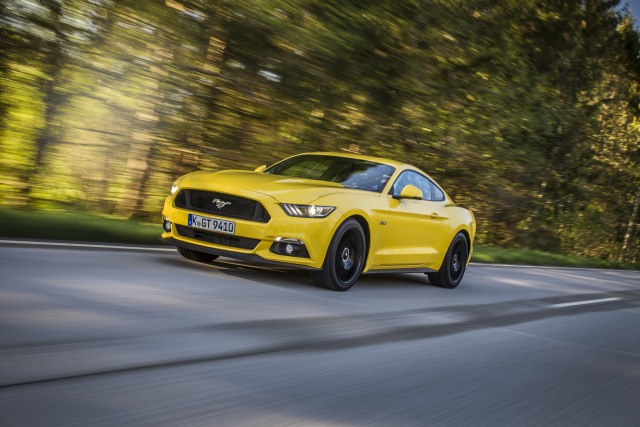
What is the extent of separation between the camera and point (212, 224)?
724cm

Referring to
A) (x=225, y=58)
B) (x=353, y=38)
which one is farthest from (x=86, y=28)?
(x=353, y=38)

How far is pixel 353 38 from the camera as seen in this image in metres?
13.6

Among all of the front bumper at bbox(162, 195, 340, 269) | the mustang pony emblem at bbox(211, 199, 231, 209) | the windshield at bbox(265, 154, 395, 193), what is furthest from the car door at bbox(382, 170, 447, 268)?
the mustang pony emblem at bbox(211, 199, 231, 209)

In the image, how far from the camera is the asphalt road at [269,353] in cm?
345

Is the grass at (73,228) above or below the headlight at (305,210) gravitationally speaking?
below

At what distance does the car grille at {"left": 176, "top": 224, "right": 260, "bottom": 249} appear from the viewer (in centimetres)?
712

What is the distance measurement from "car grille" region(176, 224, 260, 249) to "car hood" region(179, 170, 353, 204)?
1.29ft

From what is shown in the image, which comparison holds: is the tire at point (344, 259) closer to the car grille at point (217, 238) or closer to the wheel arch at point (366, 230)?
the wheel arch at point (366, 230)

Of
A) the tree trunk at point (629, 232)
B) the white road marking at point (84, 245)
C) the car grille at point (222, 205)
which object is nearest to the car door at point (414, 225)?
the car grille at point (222, 205)

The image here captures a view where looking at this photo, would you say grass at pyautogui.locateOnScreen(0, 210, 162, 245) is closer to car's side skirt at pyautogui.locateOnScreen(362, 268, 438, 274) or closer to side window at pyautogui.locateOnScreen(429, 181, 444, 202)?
car's side skirt at pyautogui.locateOnScreen(362, 268, 438, 274)

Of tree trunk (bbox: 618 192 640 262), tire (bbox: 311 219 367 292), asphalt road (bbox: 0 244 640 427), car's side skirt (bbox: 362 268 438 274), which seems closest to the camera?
asphalt road (bbox: 0 244 640 427)

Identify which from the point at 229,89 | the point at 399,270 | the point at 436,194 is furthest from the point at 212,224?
the point at 229,89

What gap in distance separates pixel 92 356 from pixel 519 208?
22904 mm

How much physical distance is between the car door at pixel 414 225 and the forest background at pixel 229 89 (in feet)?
15.1
